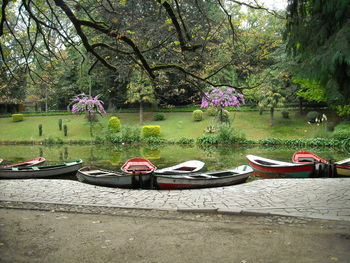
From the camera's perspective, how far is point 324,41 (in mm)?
6016

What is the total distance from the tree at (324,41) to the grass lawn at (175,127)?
2422 centimetres

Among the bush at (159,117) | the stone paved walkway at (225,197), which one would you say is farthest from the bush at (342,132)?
the bush at (159,117)

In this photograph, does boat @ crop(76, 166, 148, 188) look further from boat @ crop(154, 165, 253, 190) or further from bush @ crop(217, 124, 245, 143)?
bush @ crop(217, 124, 245, 143)

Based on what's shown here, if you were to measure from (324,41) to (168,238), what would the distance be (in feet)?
14.4

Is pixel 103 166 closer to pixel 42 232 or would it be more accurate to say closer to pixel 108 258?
pixel 42 232

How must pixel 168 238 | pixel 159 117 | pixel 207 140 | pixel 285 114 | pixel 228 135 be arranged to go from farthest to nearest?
1. pixel 159 117
2. pixel 285 114
3. pixel 207 140
4. pixel 228 135
5. pixel 168 238

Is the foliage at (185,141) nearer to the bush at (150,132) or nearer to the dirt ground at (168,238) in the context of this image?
the bush at (150,132)

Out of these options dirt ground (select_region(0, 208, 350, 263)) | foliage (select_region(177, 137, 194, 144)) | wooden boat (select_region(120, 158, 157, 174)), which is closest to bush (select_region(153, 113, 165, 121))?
foliage (select_region(177, 137, 194, 144))

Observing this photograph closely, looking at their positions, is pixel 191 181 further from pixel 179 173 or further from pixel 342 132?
pixel 342 132

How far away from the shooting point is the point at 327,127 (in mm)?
29797

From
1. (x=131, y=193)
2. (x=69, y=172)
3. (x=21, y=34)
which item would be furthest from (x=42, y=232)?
(x=21, y=34)

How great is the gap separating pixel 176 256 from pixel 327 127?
93.4ft

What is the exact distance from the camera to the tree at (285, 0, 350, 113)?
5.18 m

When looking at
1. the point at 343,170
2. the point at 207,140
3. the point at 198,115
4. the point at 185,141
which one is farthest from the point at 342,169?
the point at 198,115
